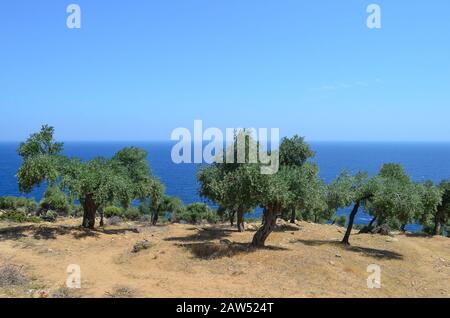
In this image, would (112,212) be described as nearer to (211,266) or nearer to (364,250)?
(364,250)

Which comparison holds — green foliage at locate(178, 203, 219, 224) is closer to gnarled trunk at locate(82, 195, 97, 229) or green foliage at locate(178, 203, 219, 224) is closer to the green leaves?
gnarled trunk at locate(82, 195, 97, 229)

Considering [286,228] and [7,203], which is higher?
[7,203]

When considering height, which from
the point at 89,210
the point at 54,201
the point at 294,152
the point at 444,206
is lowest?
the point at 54,201

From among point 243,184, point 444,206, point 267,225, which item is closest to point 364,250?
point 267,225

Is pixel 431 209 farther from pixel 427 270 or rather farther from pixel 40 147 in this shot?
pixel 40 147

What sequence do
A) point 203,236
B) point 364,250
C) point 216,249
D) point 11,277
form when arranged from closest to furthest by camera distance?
1. point 11,277
2. point 216,249
3. point 364,250
4. point 203,236

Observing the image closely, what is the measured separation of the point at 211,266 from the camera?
22.5 meters

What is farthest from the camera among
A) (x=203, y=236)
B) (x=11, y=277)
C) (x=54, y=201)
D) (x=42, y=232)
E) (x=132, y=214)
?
(x=54, y=201)

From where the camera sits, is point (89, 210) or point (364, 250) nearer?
point (364, 250)

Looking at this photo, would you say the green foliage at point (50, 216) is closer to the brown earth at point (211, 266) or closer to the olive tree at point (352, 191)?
the brown earth at point (211, 266)

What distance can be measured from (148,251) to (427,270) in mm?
17704

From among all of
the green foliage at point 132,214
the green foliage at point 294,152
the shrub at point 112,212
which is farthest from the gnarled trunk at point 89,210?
the green foliage at point 132,214

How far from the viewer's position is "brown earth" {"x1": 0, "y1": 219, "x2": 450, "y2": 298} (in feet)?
59.8
